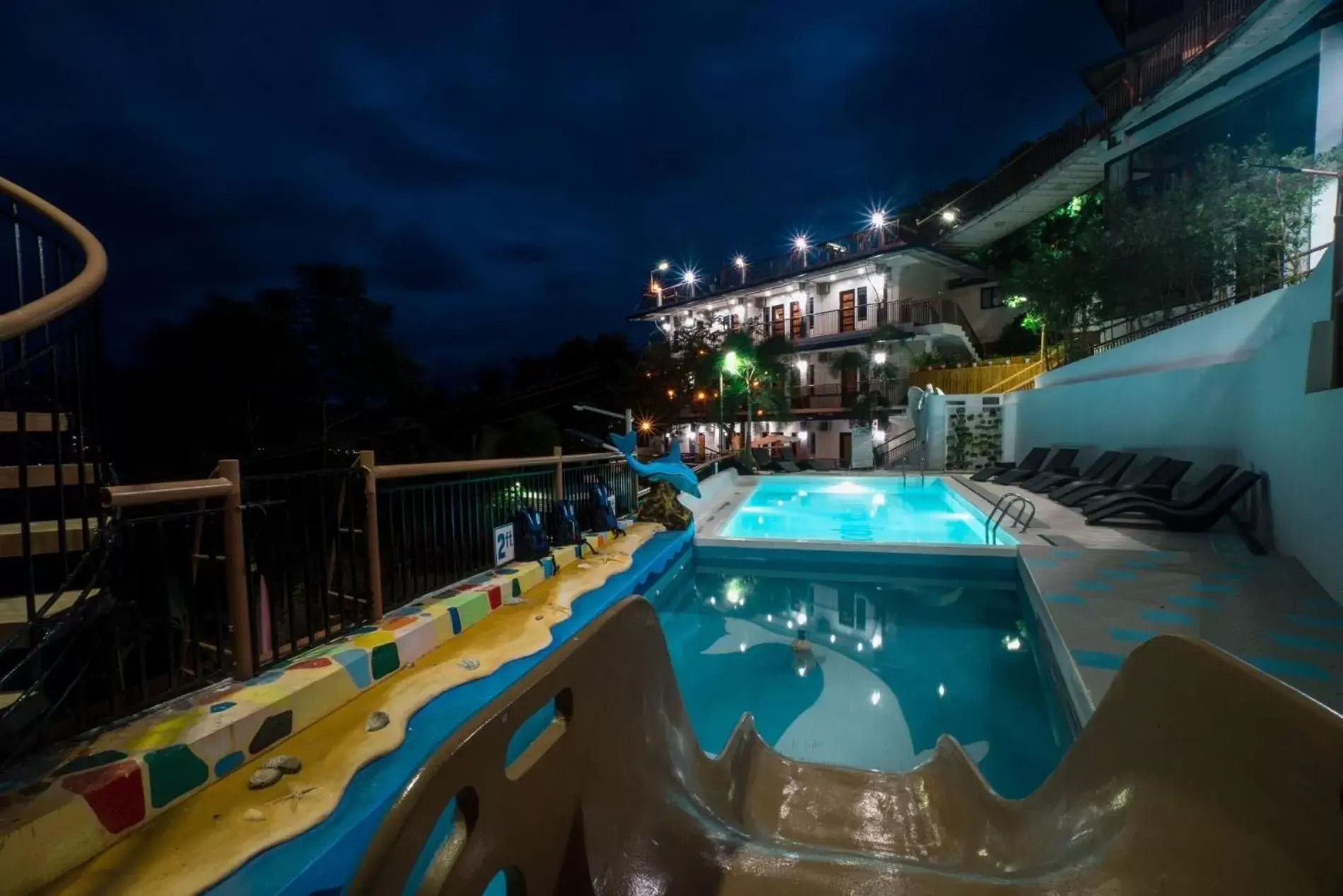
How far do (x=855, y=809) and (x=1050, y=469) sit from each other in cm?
1262

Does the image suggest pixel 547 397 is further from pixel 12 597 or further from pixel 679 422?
pixel 12 597

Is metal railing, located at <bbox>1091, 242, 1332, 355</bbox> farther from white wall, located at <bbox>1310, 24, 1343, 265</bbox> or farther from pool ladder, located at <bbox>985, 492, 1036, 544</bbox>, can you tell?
pool ladder, located at <bbox>985, 492, 1036, 544</bbox>

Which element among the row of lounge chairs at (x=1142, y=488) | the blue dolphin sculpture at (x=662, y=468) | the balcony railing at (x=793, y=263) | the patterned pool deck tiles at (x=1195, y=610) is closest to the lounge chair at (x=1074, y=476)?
the row of lounge chairs at (x=1142, y=488)

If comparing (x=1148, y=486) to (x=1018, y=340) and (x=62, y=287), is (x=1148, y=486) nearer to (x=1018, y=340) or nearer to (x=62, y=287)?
(x=62, y=287)

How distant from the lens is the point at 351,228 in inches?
1871

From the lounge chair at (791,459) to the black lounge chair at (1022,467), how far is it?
553 cm

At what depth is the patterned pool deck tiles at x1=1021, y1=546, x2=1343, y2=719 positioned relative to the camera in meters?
3.43

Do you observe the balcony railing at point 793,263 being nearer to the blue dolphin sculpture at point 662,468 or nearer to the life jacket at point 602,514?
the blue dolphin sculpture at point 662,468

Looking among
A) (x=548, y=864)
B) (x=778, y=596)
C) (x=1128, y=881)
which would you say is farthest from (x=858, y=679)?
(x=548, y=864)

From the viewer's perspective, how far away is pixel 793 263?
27.9 metres

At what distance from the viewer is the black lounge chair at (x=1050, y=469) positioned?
12172 mm

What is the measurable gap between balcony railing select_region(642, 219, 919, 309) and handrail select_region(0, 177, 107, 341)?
2534 cm

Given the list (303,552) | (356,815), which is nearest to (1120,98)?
(303,552)

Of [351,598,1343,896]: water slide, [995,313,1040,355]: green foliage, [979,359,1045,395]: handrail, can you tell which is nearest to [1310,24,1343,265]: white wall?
[979,359,1045,395]: handrail
